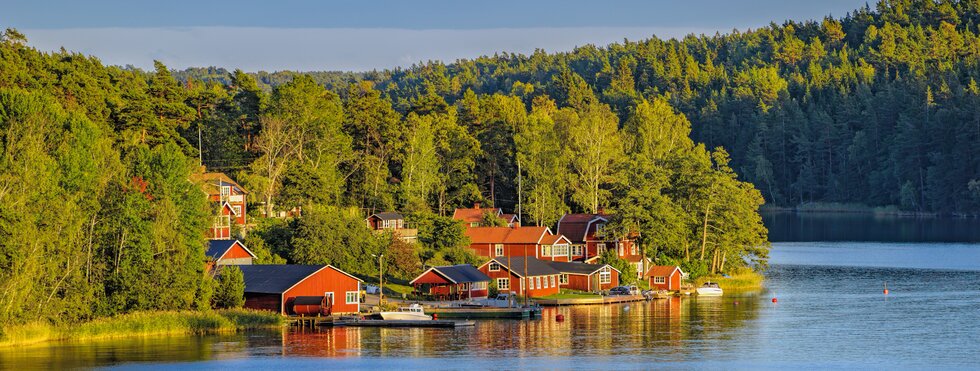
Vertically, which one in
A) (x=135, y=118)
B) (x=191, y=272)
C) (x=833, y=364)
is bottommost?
(x=833, y=364)

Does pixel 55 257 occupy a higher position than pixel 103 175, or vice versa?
pixel 103 175

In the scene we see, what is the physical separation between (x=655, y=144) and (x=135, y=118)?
53.5 m

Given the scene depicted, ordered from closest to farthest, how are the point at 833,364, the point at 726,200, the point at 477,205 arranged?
the point at 833,364 < the point at 726,200 < the point at 477,205

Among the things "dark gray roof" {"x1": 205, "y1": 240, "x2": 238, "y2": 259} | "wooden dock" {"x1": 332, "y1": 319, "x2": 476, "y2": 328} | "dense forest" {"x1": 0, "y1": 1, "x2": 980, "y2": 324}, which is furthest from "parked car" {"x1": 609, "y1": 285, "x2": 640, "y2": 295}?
"dark gray roof" {"x1": 205, "y1": 240, "x2": 238, "y2": 259}

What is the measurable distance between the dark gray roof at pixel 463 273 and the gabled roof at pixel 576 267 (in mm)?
8286

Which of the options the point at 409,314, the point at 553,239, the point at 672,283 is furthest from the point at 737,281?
the point at 409,314

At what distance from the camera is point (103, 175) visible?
6831 cm

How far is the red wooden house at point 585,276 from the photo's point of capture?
315 feet

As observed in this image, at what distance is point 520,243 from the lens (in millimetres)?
102125

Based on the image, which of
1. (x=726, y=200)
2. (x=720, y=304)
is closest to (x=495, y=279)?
(x=720, y=304)

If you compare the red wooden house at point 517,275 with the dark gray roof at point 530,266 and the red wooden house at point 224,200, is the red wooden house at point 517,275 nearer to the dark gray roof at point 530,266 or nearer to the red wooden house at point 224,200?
the dark gray roof at point 530,266

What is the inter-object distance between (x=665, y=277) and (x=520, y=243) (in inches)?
455

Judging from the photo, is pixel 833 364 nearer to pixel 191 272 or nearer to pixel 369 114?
pixel 191 272

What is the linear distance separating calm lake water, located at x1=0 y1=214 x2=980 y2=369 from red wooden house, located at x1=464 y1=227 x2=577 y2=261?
12.2 meters
